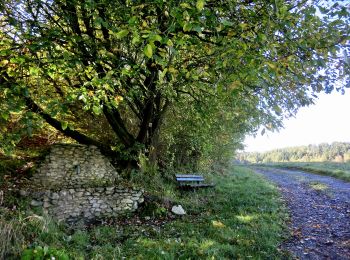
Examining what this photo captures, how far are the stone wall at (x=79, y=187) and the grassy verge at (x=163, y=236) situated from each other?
0.93m

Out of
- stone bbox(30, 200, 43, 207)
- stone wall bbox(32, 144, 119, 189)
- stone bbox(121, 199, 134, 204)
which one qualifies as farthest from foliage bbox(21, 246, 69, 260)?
stone bbox(121, 199, 134, 204)

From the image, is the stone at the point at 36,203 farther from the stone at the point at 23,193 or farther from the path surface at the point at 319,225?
the path surface at the point at 319,225

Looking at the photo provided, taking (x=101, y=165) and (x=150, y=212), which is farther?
(x=101, y=165)

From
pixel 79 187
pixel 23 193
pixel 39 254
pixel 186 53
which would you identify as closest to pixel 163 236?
pixel 39 254

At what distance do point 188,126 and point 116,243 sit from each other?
21.7 ft

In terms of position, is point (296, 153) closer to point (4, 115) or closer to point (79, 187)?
point (79, 187)

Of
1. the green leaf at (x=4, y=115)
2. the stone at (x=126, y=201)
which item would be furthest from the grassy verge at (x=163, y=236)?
the green leaf at (x=4, y=115)

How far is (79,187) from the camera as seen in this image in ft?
30.6

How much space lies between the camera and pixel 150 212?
948 centimetres

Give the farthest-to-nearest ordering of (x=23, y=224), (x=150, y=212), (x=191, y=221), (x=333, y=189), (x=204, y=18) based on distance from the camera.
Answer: (x=333, y=189) < (x=150, y=212) < (x=191, y=221) < (x=23, y=224) < (x=204, y=18)

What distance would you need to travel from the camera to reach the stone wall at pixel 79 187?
8758 mm

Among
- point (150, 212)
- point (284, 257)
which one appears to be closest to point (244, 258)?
point (284, 257)

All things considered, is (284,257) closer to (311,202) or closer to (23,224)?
(23,224)

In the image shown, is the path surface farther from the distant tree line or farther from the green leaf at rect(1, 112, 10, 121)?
the distant tree line
